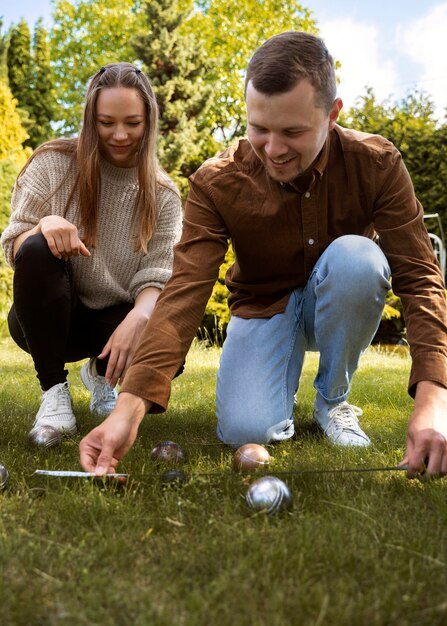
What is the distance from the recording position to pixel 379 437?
3307 millimetres

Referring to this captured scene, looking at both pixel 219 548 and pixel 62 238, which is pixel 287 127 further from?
pixel 219 548

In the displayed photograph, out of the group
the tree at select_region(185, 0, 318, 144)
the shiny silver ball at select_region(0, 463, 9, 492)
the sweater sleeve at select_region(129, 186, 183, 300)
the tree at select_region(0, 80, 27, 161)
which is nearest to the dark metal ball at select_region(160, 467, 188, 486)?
the shiny silver ball at select_region(0, 463, 9, 492)

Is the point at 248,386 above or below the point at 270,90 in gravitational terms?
below

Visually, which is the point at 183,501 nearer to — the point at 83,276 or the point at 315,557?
the point at 315,557

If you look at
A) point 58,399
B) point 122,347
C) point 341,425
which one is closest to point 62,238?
point 122,347

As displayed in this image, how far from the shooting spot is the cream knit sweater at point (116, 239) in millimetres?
3494

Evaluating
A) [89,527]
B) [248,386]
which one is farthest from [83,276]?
[89,527]

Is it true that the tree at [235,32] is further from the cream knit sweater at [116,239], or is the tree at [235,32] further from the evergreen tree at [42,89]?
the cream knit sweater at [116,239]

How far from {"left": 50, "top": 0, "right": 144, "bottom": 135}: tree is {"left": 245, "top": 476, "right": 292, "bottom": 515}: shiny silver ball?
81.4ft

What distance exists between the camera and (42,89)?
2628 centimetres

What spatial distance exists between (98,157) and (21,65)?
25544mm

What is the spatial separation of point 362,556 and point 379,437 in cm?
163

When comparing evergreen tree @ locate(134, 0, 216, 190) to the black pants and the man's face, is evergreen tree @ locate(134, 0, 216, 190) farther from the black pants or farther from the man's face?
the man's face

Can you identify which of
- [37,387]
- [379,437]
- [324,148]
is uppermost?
[324,148]
